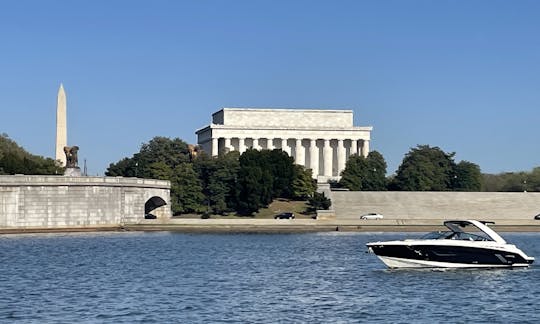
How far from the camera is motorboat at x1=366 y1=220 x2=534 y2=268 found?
64250 mm

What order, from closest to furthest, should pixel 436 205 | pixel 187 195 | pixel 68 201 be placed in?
1. pixel 68 201
2. pixel 187 195
3. pixel 436 205

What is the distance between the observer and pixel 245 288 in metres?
57.1

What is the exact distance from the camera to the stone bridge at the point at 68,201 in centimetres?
11831

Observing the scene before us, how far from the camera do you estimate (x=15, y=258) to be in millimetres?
78125

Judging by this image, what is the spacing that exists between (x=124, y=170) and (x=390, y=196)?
138ft

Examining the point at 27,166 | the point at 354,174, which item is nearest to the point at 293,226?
the point at 27,166

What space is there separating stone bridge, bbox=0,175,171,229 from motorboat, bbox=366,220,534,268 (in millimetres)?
62688

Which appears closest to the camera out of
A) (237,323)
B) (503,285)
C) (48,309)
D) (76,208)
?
(237,323)

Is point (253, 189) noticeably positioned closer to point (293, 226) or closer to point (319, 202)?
point (319, 202)

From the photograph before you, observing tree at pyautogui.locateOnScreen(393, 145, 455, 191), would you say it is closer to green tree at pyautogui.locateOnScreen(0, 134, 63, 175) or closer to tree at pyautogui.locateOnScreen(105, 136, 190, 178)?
tree at pyautogui.locateOnScreen(105, 136, 190, 178)

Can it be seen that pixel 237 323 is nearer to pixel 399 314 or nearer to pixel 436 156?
pixel 399 314

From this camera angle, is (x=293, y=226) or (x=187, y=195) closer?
(x=293, y=226)

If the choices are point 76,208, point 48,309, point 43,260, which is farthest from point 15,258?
point 76,208

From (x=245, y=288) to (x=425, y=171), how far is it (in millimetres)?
115997
